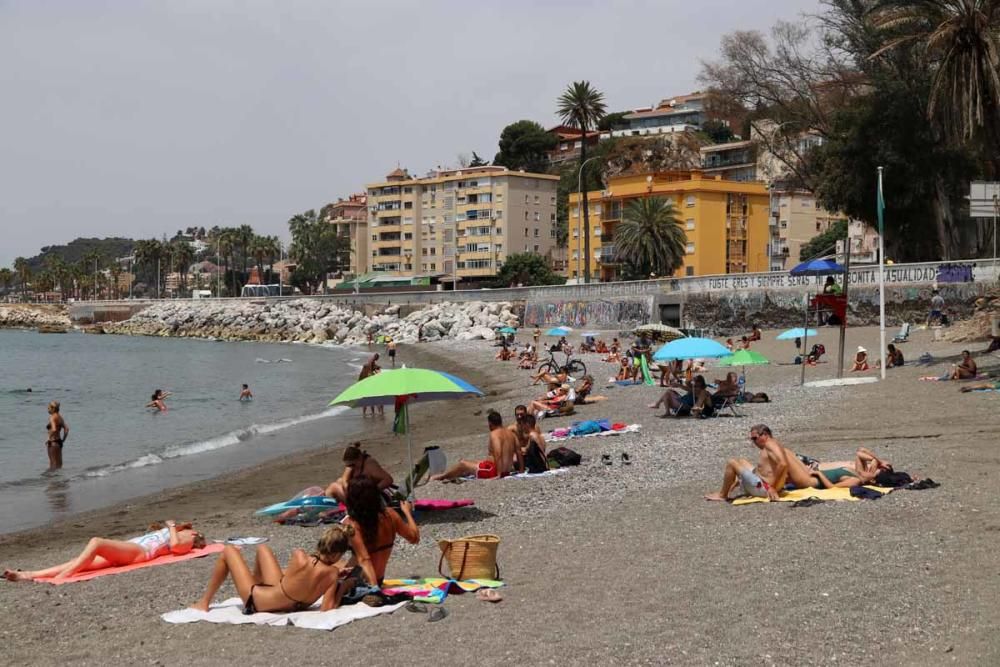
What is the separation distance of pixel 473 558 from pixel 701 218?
66998 mm

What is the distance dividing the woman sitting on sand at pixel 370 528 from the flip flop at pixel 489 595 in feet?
2.86

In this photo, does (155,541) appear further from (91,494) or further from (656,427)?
(656,427)

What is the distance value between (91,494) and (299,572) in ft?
38.0

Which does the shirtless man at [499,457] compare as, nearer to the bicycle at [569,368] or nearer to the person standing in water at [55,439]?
the person standing in water at [55,439]

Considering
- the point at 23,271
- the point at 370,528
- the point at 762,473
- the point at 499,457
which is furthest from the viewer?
the point at 23,271

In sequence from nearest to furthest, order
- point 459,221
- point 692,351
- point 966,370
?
1. point 692,351
2. point 966,370
3. point 459,221

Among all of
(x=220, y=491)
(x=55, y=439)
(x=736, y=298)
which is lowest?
(x=220, y=491)

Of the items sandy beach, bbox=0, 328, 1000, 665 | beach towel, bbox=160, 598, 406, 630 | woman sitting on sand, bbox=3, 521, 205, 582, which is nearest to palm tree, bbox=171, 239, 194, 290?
sandy beach, bbox=0, 328, 1000, 665

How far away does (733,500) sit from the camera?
1156 cm

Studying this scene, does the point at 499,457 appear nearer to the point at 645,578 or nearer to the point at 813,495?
the point at 813,495

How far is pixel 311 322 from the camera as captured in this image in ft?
288

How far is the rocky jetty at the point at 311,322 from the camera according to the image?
68438mm

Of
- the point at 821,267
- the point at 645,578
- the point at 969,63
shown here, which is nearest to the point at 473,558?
the point at 645,578

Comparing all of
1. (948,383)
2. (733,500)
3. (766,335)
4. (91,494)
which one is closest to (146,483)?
(91,494)
